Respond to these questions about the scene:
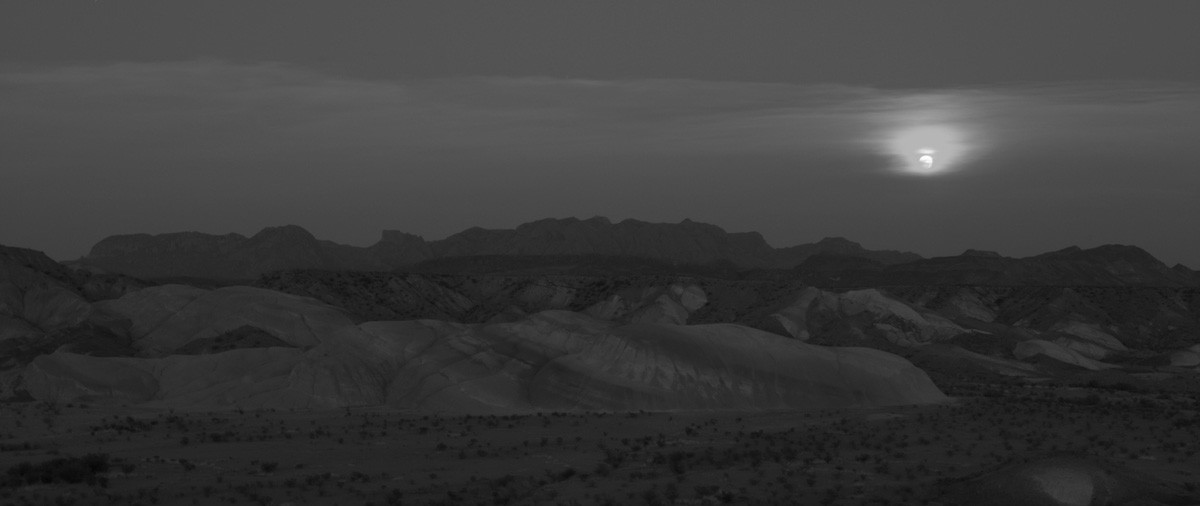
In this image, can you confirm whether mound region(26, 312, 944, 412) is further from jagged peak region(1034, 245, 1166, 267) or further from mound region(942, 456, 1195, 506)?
jagged peak region(1034, 245, 1166, 267)

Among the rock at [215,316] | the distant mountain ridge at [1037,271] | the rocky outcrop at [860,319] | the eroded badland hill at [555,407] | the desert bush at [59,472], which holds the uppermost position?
the distant mountain ridge at [1037,271]

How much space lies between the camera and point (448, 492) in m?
27.1

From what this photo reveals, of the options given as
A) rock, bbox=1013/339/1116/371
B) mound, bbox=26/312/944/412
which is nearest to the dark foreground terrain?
mound, bbox=26/312/944/412

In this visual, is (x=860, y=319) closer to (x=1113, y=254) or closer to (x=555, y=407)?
(x=555, y=407)

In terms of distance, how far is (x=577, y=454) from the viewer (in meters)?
34.2

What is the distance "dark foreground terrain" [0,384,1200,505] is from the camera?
27266mm

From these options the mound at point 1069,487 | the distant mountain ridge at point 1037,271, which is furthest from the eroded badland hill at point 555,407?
the distant mountain ridge at point 1037,271

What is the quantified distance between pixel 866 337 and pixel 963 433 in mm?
52323

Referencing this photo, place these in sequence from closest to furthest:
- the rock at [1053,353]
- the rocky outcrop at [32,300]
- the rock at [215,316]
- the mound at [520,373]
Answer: the mound at [520,373] → the rock at [215,316] → the rocky outcrop at [32,300] → the rock at [1053,353]

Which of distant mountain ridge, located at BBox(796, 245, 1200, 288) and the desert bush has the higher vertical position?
distant mountain ridge, located at BBox(796, 245, 1200, 288)

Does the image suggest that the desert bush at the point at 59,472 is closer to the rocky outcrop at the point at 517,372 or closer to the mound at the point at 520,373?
the rocky outcrop at the point at 517,372

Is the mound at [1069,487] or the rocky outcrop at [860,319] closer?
the mound at [1069,487]

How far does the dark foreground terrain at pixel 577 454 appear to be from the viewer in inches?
1073

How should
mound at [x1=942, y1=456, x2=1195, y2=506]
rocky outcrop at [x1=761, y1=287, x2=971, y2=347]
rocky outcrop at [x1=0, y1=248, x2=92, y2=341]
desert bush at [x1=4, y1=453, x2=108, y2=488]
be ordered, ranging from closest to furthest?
mound at [x1=942, y1=456, x2=1195, y2=506] → desert bush at [x1=4, y1=453, x2=108, y2=488] → rocky outcrop at [x1=0, y1=248, x2=92, y2=341] → rocky outcrop at [x1=761, y1=287, x2=971, y2=347]
